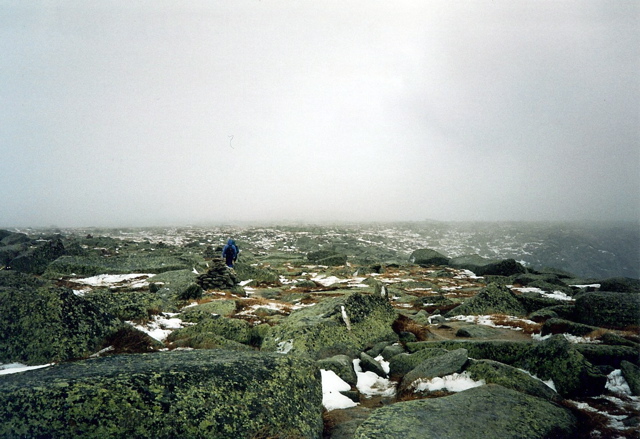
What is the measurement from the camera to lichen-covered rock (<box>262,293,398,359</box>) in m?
8.74

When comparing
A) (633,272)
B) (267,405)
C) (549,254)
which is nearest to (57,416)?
(267,405)

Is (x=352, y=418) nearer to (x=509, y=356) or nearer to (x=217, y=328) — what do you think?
(x=509, y=356)

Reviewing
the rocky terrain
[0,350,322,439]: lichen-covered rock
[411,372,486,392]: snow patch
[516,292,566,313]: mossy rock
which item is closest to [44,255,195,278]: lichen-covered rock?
the rocky terrain

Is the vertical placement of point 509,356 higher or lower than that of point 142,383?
lower

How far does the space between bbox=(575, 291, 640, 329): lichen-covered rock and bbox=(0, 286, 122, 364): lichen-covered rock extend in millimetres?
16785

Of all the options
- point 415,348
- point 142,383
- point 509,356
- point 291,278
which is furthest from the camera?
point 291,278

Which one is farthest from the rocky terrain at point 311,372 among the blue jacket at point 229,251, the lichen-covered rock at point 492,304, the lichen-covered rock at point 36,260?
the lichen-covered rock at point 36,260

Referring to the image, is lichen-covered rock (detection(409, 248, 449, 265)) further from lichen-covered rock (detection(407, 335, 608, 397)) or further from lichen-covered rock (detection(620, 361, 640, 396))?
lichen-covered rock (detection(620, 361, 640, 396))

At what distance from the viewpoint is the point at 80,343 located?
267 inches

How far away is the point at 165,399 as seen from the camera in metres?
3.87

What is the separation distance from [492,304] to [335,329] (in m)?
9.97

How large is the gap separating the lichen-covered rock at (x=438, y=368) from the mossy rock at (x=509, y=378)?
0.70 ft

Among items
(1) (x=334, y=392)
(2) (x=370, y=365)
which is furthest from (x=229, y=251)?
(1) (x=334, y=392)

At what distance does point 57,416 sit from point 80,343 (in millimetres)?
A: 4412
